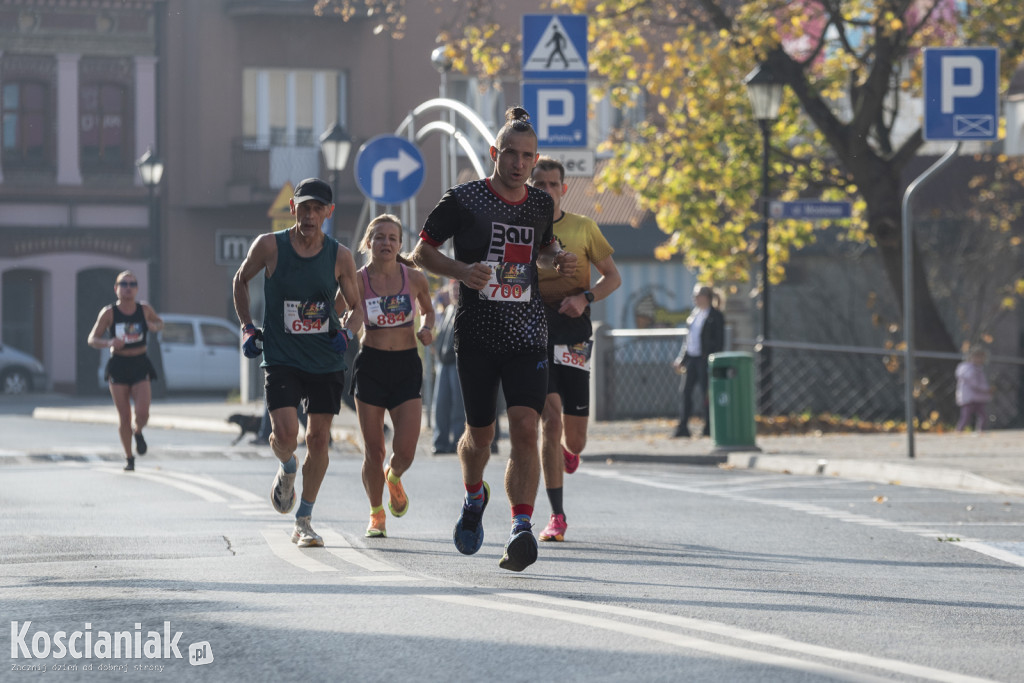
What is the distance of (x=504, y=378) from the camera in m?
7.84

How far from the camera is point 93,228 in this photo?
3928 centimetres

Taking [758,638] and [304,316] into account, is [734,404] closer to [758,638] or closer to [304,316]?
[304,316]

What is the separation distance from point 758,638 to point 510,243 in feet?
7.78

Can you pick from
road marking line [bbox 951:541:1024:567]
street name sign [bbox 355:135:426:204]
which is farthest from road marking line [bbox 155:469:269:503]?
road marking line [bbox 951:541:1024:567]

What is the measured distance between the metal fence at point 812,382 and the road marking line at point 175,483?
30.8ft

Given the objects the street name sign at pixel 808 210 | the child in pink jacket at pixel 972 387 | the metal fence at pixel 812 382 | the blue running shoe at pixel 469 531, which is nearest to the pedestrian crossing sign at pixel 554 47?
the street name sign at pixel 808 210

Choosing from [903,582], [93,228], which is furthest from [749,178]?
[93,228]

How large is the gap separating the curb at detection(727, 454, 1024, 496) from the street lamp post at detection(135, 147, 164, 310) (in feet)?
65.5

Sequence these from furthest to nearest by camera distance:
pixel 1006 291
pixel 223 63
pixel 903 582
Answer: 1. pixel 223 63
2. pixel 1006 291
3. pixel 903 582

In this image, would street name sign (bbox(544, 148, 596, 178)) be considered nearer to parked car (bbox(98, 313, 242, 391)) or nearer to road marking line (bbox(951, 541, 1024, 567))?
road marking line (bbox(951, 541, 1024, 567))

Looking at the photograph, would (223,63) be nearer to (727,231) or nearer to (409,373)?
(727,231)

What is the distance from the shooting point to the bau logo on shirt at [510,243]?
767 centimetres

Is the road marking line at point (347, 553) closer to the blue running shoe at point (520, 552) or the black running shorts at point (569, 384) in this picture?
the blue running shoe at point (520, 552)

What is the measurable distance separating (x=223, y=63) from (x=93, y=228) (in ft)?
15.5
